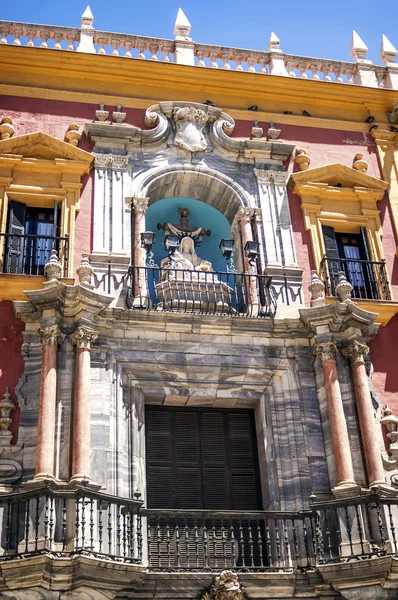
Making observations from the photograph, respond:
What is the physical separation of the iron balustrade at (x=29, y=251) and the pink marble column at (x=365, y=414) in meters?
4.30

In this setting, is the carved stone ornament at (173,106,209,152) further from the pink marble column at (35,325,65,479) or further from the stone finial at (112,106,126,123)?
the pink marble column at (35,325,65,479)

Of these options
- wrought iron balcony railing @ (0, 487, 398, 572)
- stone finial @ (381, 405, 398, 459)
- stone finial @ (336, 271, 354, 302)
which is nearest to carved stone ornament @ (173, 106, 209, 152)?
stone finial @ (336, 271, 354, 302)

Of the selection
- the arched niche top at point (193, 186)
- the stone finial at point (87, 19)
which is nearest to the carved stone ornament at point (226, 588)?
the arched niche top at point (193, 186)

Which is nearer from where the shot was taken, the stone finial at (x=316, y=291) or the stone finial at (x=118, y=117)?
the stone finial at (x=316, y=291)

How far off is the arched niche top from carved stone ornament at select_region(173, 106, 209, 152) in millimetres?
405

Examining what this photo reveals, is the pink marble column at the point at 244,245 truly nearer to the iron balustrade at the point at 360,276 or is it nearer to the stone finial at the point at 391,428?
the iron balustrade at the point at 360,276

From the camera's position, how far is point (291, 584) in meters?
10.8

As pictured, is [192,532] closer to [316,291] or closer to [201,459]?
[201,459]

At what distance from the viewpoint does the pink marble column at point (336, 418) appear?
11.3 meters

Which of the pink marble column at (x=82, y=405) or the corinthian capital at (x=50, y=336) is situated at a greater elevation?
the corinthian capital at (x=50, y=336)

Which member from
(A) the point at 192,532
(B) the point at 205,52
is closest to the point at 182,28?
(B) the point at 205,52

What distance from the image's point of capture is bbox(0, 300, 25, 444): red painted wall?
11.7 meters

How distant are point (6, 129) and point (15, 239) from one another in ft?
6.37

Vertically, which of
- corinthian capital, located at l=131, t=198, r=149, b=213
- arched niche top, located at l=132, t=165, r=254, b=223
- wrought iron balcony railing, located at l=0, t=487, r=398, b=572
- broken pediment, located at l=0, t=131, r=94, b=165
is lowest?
wrought iron balcony railing, located at l=0, t=487, r=398, b=572
